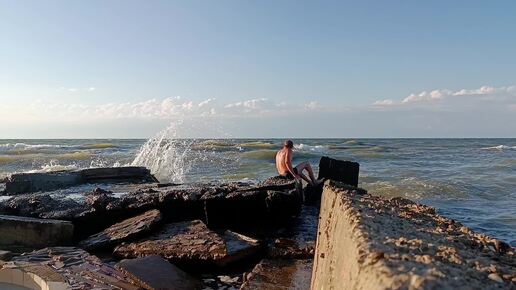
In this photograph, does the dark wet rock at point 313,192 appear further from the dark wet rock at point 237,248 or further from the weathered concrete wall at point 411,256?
the weathered concrete wall at point 411,256

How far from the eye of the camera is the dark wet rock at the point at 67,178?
9516mm

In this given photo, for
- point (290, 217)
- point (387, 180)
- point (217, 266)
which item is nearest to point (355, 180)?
point (290, 217)

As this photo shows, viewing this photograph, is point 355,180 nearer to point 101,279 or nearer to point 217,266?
point 217,266

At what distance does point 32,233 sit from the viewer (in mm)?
5223

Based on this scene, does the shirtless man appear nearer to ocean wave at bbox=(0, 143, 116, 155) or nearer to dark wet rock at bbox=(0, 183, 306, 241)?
dark wet rock at bbox=(0, 183, 306, 241)

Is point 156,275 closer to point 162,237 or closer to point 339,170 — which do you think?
point 162,237

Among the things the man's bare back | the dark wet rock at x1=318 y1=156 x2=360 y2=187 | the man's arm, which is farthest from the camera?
the man's bare back

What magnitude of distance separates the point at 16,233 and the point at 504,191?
481 inches

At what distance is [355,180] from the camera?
8016mm

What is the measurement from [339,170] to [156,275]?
4770 millimetres

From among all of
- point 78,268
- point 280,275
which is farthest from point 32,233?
point 280,275

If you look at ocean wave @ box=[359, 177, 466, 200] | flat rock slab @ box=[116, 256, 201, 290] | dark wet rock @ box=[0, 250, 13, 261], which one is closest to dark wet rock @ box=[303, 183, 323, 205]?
flat rock slab @ box=[116, 256, 201, 290]

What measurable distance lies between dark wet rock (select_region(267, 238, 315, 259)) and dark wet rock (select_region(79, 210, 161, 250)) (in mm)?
1358

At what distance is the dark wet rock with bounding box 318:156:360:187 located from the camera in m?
7.95
